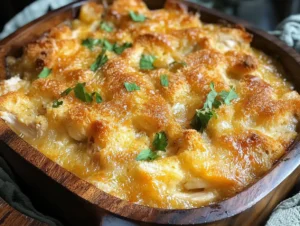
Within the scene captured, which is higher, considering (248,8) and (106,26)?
(106,26)

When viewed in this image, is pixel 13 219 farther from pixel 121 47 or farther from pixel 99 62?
pixel 121 47

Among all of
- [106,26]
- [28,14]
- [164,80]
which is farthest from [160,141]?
[28,14]

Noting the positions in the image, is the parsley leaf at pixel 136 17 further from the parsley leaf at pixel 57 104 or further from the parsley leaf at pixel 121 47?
the parsley leaf at pixel 57 104

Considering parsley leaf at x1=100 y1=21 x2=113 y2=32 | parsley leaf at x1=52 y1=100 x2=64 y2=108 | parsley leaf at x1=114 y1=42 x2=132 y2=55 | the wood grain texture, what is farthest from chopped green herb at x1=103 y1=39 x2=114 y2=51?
the wood grain texture

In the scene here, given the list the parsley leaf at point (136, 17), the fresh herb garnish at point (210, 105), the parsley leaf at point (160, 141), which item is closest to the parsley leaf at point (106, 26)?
the parsley leaf at point (136, 17)

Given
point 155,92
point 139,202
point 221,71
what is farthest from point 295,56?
point 139,202

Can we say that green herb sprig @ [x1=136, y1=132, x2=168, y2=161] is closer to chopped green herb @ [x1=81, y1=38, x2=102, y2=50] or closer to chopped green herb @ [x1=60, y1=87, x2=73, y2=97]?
chopped green herb @ [x1=60, y1=87, x2=73, y2=97]
